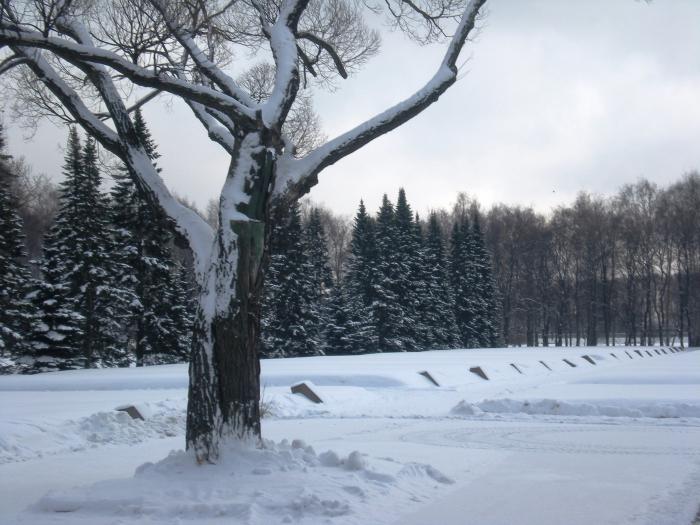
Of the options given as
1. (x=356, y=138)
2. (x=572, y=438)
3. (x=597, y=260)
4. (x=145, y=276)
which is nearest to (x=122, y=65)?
(x=356, y=138)

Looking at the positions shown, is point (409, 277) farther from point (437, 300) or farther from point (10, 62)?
point (10, 62)

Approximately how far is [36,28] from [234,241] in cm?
308

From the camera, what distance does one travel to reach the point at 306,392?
16.8 meters

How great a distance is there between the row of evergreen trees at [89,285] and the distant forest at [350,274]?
75 millimetres

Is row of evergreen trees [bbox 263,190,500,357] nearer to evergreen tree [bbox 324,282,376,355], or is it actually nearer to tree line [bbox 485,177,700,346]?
evergreen tree [bbox 324,282,376,355]

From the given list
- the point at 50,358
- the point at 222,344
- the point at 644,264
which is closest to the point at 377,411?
the point at 222,344

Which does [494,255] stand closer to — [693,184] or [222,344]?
[693,184]

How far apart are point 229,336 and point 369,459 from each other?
2.17 m

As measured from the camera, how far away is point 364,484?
263 inches

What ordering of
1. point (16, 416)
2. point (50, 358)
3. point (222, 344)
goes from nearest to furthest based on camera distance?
point (222, 344) → point (16, 416) → point (50, 358)

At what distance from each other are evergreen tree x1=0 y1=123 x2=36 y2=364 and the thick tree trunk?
1001 inches

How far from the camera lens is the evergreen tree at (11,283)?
30.2 metres

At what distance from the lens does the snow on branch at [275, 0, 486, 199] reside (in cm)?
824

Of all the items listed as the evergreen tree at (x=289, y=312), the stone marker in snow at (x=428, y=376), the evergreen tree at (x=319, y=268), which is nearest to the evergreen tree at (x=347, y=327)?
the evergreen tree at (x=319, y=268)
